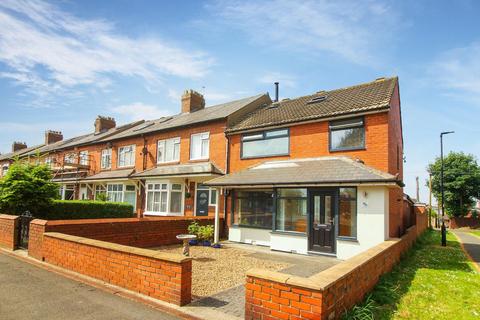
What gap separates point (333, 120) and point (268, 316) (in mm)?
9695

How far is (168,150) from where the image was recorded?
19688 millimetres

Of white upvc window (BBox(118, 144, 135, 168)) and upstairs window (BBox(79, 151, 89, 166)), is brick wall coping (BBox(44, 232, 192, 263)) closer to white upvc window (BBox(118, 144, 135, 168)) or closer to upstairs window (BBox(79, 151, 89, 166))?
white upvc window (BBox(118, 144, 135, 168))

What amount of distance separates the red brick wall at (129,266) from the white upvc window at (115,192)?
48.6 ft

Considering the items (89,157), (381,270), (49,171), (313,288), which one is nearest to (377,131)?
(381,270)

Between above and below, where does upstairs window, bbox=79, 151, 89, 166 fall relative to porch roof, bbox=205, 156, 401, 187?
above

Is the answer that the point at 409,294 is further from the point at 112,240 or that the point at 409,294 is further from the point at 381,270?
the point at 112,240

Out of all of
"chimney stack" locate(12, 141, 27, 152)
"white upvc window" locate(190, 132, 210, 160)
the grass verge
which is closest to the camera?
the grass verge

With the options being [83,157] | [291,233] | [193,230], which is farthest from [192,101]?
[291,233]

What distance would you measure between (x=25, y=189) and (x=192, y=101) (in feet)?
44.7

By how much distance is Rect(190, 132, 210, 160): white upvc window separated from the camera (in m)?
A: 17.6

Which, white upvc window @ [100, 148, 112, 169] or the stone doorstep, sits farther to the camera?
white upvc window @ [100, 148, 112, 169]

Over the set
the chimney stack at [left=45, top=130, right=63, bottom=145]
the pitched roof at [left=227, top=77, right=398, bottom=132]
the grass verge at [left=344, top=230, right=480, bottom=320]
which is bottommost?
the grass verge at [left=344, top=230, right=480, bottom=320]

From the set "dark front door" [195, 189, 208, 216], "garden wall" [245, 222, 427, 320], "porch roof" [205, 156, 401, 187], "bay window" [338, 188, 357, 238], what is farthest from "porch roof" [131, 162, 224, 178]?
"garden wall" [245, 222, 427, 320]

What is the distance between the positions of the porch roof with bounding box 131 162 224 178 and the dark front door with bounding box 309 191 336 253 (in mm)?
5818
